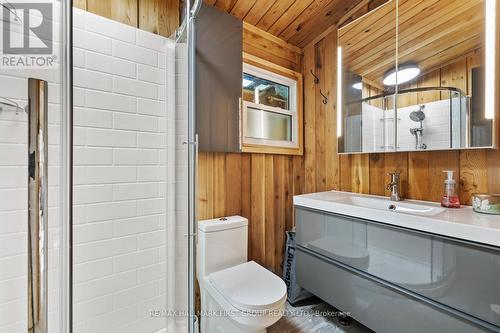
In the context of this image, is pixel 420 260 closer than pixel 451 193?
Yes

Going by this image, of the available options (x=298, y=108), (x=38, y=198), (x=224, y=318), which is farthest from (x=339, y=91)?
(x=38, y=198)

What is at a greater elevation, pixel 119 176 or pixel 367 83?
pixel 367 83

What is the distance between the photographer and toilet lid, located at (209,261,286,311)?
1.11m

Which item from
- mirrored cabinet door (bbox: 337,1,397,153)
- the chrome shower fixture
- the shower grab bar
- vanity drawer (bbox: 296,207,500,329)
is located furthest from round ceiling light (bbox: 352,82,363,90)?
the shower grab bar

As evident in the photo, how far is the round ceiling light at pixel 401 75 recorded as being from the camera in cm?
143

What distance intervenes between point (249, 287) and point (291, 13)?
1956mm

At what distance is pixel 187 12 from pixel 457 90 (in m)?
1.56

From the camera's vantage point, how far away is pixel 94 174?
122 cm

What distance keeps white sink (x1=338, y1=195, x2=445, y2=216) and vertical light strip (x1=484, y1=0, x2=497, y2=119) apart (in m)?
0.55

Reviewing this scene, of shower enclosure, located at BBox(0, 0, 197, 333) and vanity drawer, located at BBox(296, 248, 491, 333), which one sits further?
vanity drawer, located at BBox(296, 248, 491, 333)

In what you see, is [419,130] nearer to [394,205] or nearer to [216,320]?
[394,205]

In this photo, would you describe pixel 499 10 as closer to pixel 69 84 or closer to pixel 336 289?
pixel 336 289

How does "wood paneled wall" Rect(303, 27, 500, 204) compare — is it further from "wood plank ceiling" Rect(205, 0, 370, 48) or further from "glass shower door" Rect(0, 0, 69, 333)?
"glass shower door" Rect(0, 0, 69, 333)

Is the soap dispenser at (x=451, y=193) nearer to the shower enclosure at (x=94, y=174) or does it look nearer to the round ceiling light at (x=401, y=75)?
the round ceiling light at (x=401, y=75)
